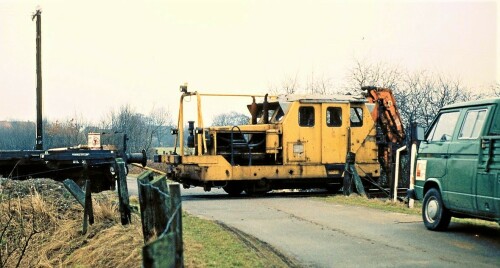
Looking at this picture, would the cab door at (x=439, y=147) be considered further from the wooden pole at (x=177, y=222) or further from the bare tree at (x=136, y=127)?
the bare tree at (x=136, y=127)

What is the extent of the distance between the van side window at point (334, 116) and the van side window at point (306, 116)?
526 millimetres

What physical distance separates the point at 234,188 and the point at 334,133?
11.6 feet

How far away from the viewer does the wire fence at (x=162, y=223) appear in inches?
147

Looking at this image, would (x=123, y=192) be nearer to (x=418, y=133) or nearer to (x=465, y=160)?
(x=418, y=133)

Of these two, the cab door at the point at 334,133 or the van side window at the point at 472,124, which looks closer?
the van side window at the point at 472,124

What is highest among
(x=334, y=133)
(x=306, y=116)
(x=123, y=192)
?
(x=306, y=116)

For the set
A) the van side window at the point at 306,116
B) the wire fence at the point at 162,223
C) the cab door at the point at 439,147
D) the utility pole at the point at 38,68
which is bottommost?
the wire fence at the point at 162,223

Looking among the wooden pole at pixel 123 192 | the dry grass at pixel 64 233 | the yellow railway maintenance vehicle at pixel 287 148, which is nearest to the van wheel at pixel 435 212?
the dry grass at pixel 64 233

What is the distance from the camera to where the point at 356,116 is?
20172mm

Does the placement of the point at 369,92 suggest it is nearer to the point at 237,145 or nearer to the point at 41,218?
the point at 237,145

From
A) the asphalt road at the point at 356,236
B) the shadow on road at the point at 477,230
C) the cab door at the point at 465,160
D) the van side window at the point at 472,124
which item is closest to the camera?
the asphalt road at the point at 356,236

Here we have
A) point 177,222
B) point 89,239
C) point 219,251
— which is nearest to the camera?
point 177,222

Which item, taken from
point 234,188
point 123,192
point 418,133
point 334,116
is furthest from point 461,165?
point 234,188

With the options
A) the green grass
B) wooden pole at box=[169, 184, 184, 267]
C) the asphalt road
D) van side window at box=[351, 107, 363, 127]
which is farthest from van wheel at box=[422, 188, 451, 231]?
van side window at box=[351, 107, 363, 127]
